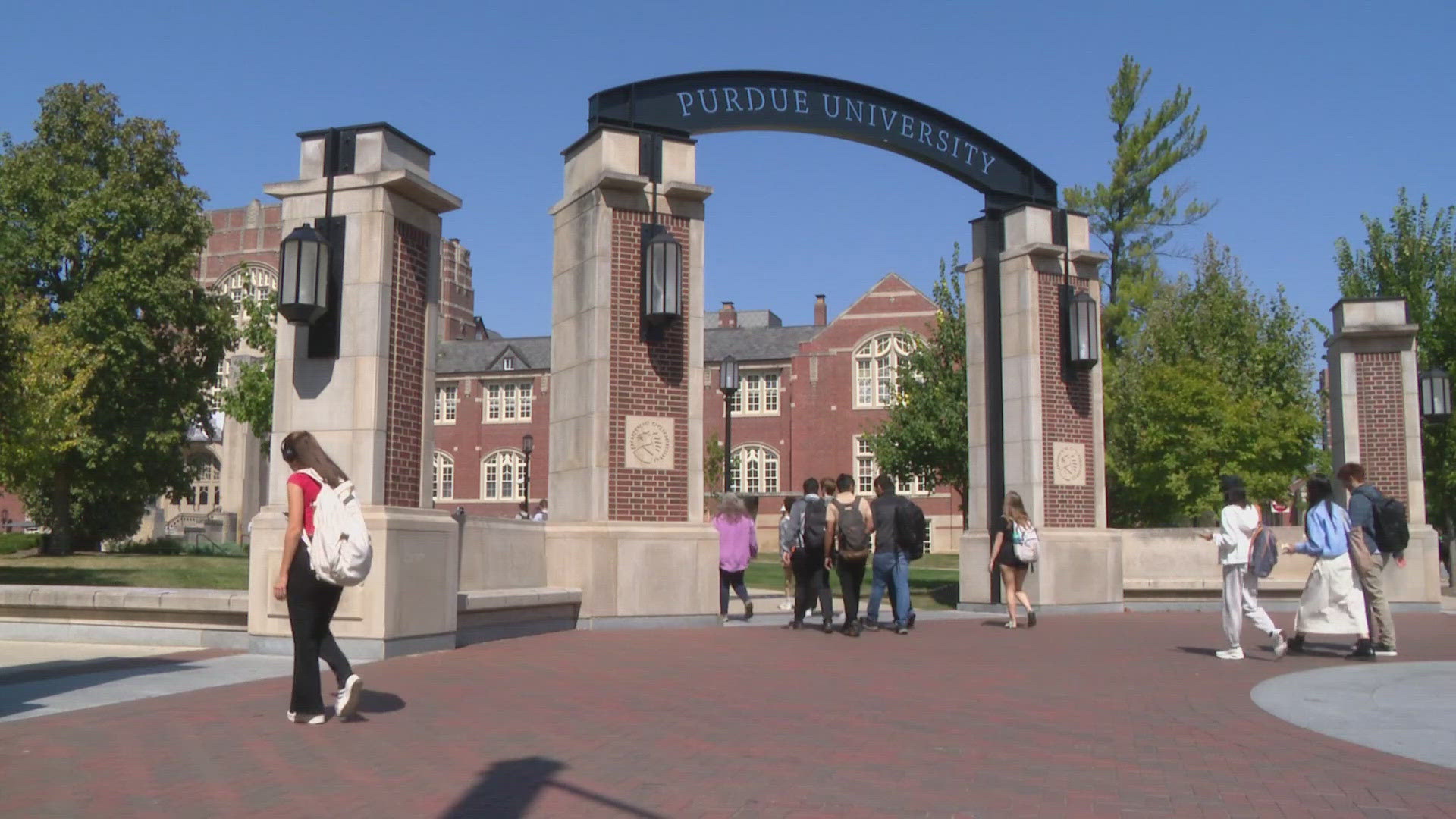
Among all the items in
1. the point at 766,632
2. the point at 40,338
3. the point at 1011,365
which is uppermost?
the point at 40,338

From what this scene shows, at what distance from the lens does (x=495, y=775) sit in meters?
5.37

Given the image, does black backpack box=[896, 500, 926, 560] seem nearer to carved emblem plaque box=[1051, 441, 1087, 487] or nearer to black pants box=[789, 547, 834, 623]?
black pants box=[789, 547, 834, 623]

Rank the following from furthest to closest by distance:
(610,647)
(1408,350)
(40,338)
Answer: (40,338)
(1408,350)
(610,647)

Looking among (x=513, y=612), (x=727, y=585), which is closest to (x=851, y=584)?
(x=727, y=585)

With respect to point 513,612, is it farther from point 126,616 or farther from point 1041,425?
point 1041,425

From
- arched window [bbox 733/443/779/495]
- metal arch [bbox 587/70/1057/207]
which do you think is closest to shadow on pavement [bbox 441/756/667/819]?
metal arch [bbox 587/70/1057/207]

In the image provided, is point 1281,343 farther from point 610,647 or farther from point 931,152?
point 610,647

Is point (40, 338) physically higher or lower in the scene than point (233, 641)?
higher

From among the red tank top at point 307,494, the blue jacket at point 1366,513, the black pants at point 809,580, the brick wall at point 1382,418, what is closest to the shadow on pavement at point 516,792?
the red tank top at point 307,494

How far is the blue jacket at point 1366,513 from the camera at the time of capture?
10547 mm

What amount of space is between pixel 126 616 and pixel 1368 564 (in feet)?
35.9

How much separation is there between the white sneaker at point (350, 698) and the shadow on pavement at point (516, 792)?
139 centimetres

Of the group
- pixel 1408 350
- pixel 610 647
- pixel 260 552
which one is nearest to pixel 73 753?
pixel 260 552

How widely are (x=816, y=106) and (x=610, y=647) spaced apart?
7.97 metres
